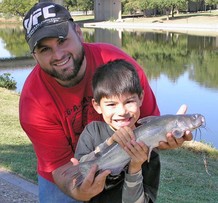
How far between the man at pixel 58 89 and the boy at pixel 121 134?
0.70ft

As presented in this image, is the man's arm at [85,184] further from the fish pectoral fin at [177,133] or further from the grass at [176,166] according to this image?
the grass at [176,166]

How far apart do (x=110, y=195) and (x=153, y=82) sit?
1579 centimetres

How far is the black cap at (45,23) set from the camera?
2678 millimetres

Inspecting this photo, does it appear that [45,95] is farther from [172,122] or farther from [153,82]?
[153,82]

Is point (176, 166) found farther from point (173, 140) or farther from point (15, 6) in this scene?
point (15, 6)

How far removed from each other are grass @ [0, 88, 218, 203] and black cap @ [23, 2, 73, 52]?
2.90m

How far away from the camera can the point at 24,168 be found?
18.4 feet

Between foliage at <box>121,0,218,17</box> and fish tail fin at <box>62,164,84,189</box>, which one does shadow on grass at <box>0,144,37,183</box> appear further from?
foliage at <box>121,0,218,17</box>

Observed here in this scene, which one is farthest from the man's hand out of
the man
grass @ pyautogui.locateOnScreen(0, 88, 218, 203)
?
grass @ pyautogui.locateOnScreen(0, 88, 218, 203)

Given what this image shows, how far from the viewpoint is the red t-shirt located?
2.93 meters

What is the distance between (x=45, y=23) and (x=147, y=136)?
3.19 feet

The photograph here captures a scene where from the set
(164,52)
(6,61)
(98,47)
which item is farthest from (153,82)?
(98,47)

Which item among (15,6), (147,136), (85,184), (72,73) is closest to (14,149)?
(72,73)

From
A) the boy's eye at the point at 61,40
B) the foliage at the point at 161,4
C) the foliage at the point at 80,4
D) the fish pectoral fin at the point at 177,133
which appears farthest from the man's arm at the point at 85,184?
the foliage at the point at 80,4
